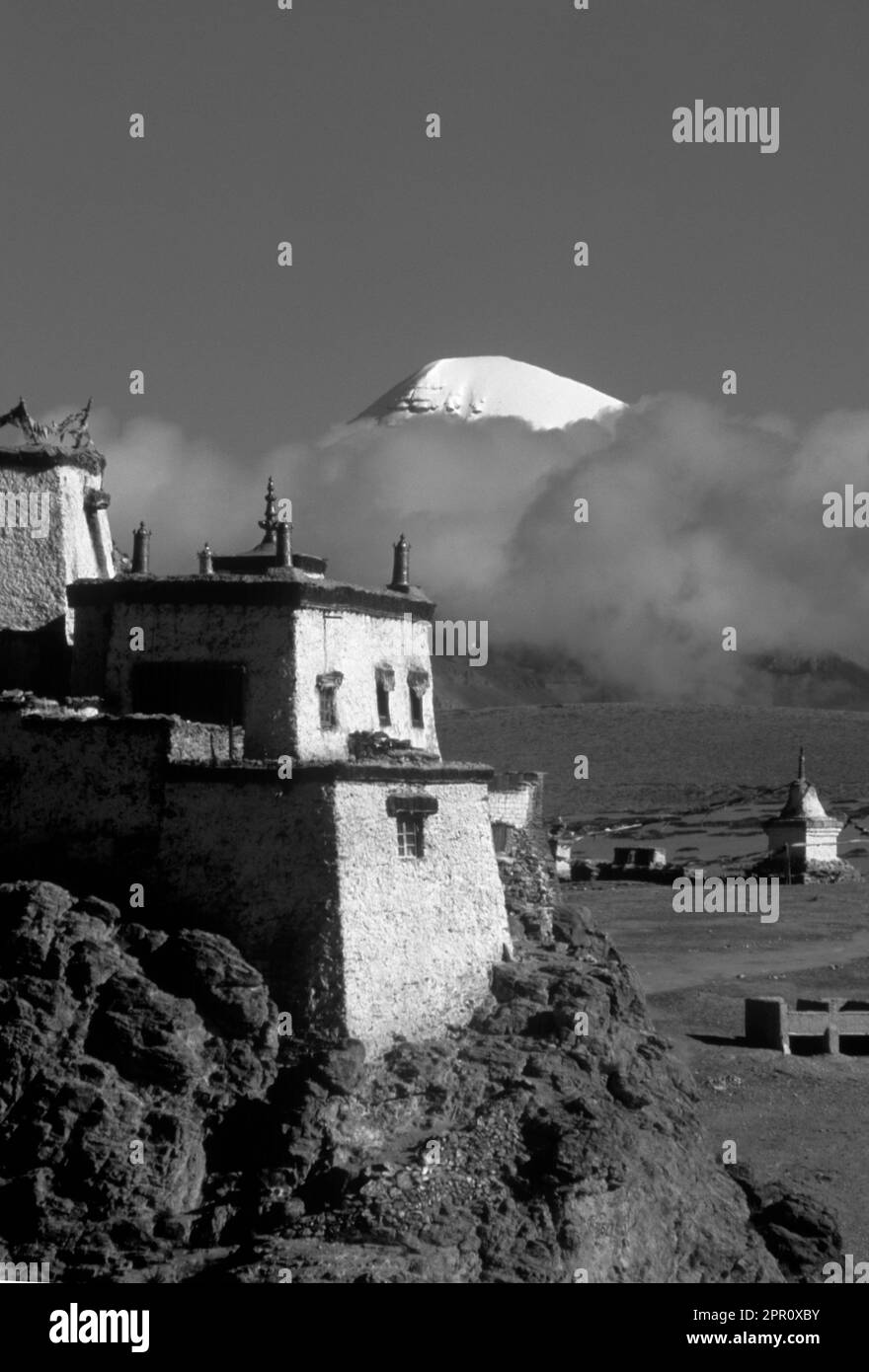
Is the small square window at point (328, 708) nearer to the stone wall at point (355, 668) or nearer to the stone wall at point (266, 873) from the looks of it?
the stone wall at point (355, 668)

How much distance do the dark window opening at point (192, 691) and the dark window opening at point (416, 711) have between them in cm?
537

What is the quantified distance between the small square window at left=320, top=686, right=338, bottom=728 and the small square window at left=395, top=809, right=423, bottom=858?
269cm

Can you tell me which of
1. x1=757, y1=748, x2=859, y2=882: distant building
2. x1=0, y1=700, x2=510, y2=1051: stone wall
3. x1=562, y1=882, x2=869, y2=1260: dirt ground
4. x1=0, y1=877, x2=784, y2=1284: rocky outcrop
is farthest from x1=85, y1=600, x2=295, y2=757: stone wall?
x1=757, y1=748, x2=859, y2=882: distant building

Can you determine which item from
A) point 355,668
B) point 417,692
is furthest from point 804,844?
point 355,668

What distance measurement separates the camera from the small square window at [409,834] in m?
34.1

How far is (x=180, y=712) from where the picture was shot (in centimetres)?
3578

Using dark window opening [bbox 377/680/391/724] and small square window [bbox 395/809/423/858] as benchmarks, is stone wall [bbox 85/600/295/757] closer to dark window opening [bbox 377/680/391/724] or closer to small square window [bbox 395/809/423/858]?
small square window [bbox 395/809/423/858]

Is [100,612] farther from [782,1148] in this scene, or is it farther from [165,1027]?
[782,1148]
